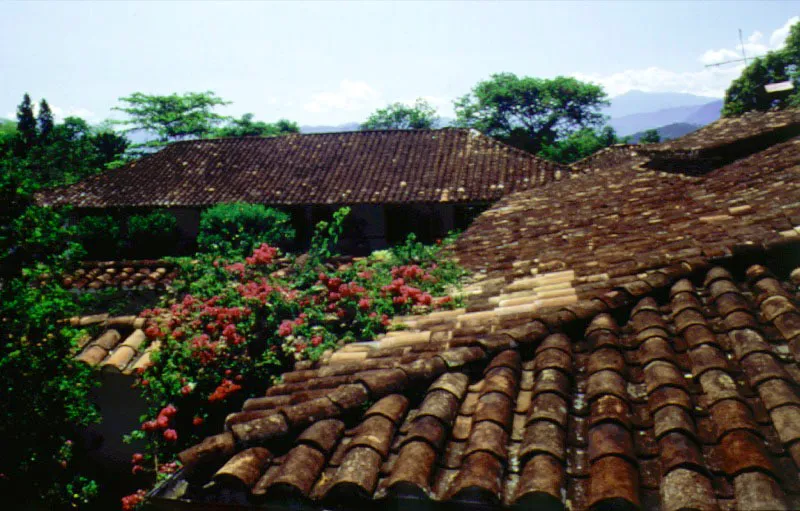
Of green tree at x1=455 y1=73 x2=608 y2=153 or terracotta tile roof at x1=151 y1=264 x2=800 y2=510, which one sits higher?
green tree at x1=455 y1=73 x2=608 y2=153

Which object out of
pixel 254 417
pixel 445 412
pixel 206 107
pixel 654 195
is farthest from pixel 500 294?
pixel 206 107

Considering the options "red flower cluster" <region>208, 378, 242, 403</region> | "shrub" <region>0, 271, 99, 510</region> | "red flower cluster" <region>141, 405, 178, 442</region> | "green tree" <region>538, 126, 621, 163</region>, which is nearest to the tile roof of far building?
"red flower cluster" <region>208, 378, 242, 403</region>

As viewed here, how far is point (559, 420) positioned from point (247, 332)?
429 cm

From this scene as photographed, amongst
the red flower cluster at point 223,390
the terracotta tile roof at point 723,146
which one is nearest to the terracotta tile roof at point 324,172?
the terracotta tile roof at point 723,146

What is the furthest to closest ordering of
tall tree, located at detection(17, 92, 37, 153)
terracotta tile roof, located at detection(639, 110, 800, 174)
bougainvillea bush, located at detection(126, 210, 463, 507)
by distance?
tall tree, located at detection(17, 92, 37, 153), terracotta tile roof, located at detection(639, 110, 800, 174), bougainvillea bush, located at detection(126, 210, 463, 507)

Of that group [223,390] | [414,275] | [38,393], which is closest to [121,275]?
[38,393]

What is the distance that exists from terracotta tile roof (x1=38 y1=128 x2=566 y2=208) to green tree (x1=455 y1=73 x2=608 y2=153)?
35519 mm

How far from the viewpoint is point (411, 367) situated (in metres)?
3.54

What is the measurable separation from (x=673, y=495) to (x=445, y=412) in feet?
4.16

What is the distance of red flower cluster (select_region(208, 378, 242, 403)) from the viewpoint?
542 centimetres

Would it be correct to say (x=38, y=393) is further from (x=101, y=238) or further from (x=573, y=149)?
(x=573, y=149)

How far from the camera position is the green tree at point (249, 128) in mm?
53219

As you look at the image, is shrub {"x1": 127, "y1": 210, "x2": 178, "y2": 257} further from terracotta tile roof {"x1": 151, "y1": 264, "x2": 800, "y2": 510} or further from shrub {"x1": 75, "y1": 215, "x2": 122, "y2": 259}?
terracotta tile roof {"x1": 151, "y1": 264, "x2": 800, "y2": 510}

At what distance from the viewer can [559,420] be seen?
2.81 m
